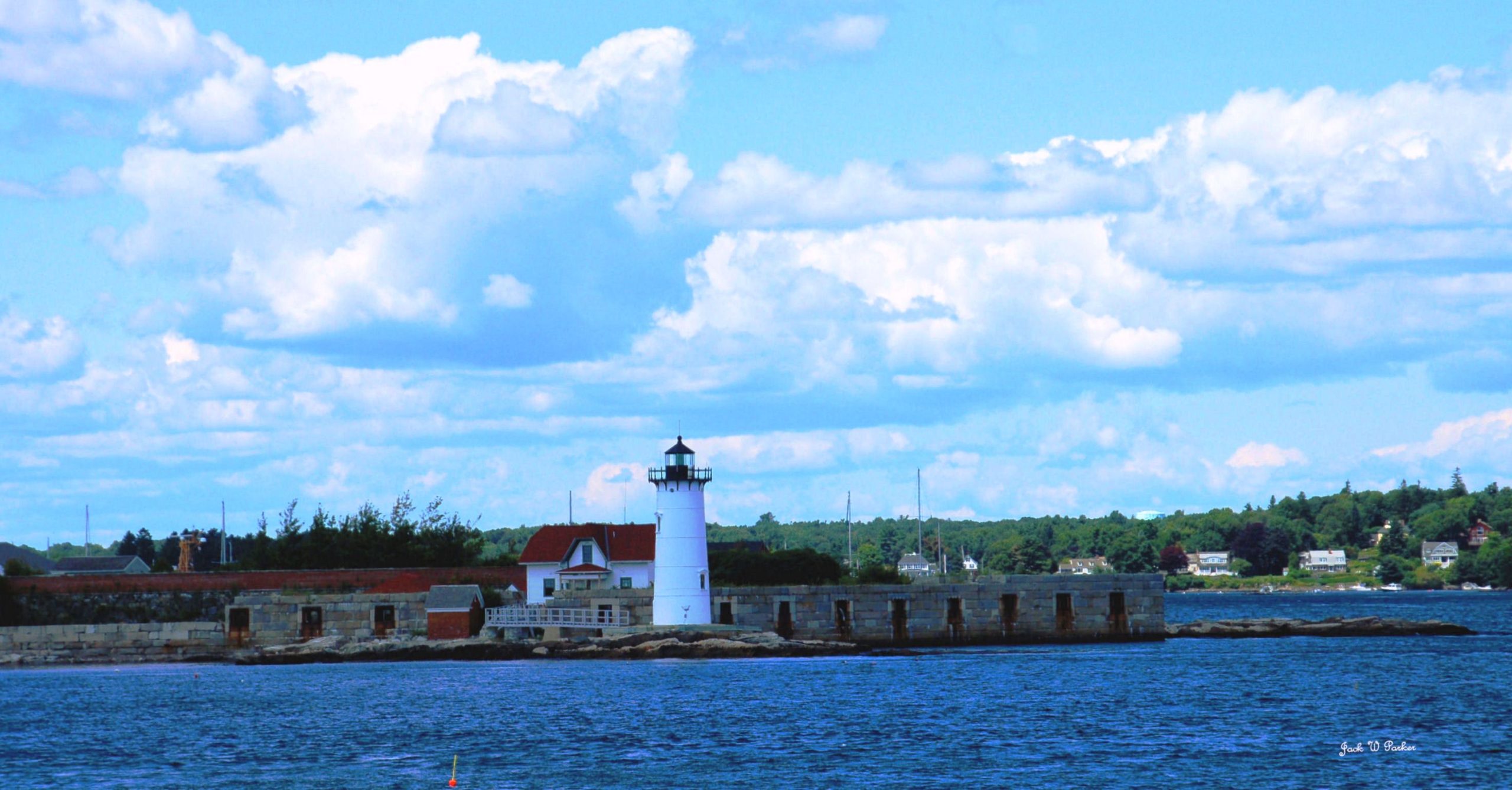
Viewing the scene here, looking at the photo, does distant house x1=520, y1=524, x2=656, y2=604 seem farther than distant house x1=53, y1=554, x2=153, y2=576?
No

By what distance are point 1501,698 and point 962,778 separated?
2591cm

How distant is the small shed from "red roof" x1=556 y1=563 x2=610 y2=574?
689 cm

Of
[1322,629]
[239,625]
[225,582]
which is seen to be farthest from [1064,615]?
[225,582]

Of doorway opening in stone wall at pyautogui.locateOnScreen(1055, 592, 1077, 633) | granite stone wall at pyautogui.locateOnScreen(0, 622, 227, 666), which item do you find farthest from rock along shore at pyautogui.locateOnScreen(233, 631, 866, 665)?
doorway opening in stone wall at pyautogui.locateOnScreen(1055, 592, 1077, 633)

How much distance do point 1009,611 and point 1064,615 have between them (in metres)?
2.80

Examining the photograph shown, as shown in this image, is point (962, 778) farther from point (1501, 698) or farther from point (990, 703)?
point (1501, 698)

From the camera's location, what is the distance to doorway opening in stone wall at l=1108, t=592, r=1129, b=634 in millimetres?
83125

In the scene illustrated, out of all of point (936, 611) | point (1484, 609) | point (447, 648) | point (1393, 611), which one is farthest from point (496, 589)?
point (1484, 609)

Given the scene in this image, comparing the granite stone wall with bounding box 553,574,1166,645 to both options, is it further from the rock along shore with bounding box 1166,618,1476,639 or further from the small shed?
the rock along shore with bounding box 1166,618,1476,639

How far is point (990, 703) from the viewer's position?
57.5 metres

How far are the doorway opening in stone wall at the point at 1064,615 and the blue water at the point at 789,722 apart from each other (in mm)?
3447

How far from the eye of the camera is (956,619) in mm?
81188

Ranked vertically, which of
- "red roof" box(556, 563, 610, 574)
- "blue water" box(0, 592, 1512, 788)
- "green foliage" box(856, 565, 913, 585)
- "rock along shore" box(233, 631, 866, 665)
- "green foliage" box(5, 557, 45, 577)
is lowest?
"blue water" box(0, 592, 1512, 788)

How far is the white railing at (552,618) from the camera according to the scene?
75.6 meters
